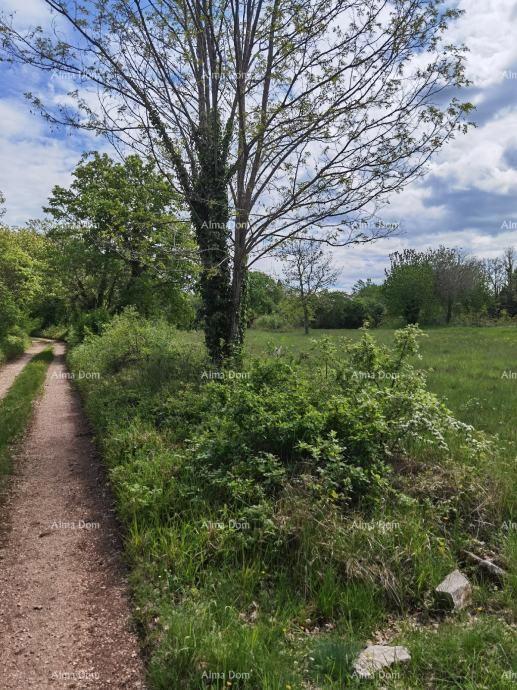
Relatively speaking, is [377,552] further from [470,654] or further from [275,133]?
[275,133]

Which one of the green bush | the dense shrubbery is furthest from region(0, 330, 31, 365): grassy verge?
the dense shrubbery

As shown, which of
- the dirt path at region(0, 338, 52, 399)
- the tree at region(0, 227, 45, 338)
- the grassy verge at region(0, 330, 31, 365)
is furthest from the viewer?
the tree at region(0, 227, 45, 338)

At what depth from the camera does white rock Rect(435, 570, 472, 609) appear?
369 cm

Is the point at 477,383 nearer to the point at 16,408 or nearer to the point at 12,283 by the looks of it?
the point at 16,408

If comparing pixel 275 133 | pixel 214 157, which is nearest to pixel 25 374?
pixel 214 157

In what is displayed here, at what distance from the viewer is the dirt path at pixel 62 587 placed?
3.14 metres

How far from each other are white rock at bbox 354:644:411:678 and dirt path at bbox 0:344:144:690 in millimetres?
1464

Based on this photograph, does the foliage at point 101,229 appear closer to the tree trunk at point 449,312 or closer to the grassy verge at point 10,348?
the grassy verge at point 10,348

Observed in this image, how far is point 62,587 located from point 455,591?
3.38 metres

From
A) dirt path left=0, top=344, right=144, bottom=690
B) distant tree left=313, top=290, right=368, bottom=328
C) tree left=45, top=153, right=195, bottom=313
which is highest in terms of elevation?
tree left=45, top=153, right=195, bottom=313

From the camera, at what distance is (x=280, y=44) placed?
9.12 metres

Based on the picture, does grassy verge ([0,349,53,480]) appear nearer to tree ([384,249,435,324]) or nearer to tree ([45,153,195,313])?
tree ([45,153,195,313])

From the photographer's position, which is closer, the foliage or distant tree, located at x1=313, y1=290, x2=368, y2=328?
the foliage

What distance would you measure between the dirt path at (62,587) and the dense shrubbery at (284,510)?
0.85ft
